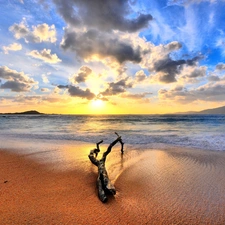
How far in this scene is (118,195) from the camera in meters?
5.36

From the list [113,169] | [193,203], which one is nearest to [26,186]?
[113,169]

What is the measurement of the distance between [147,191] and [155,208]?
3.24 ft

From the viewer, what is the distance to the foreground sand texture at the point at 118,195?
4262 mm

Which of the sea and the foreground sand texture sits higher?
the sea

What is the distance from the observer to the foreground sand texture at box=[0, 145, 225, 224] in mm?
4262

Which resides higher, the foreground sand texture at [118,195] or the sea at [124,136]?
the sea at [124,136]

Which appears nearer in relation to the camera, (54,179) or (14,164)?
(54,179)

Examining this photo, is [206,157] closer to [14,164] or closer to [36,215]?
[36,215]

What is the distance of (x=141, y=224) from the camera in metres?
4.05

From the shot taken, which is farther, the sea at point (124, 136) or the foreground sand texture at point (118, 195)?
the sea at point (124, 136)

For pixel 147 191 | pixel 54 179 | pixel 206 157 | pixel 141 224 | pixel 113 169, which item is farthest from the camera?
pixel 206 157

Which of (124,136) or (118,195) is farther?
(124,136)

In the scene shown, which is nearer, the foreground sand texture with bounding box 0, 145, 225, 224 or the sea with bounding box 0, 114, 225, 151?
the foreground sand texture with bounding box 0, 145, 225, 224

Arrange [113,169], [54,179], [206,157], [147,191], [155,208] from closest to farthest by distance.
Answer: [155,208]
[147,191]
[54,179]
[113,169]
[206,157]
